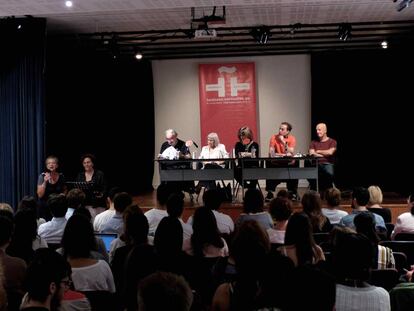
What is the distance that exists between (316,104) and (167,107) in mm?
3309

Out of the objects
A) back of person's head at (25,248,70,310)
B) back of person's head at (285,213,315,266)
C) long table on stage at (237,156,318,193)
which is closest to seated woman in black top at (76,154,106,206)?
long table on stage at (237,156,318,193)

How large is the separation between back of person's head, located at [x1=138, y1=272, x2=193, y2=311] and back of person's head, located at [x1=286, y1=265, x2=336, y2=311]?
1.25 ft

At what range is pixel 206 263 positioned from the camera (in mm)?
3250

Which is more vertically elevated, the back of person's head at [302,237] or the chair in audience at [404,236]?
the back of person's head at [302,237]

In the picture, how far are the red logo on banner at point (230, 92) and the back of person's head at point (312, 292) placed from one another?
9.47 meters

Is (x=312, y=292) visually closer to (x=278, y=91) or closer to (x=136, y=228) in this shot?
(x=136, y=228)

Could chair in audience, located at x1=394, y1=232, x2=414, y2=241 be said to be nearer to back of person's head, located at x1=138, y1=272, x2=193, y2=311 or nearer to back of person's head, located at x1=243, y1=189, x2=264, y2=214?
back of person's head, located at x1=243, y1=189, x2=264, y2=214

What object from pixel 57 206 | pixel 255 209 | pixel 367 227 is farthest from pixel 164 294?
pixel 255 209

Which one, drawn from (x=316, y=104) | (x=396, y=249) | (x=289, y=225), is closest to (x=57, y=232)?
(x=289, y=225)

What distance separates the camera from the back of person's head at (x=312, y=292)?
1747 millimetres

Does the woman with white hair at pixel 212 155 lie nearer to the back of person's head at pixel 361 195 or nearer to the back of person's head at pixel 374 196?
the back of person's head at pixel 374 196

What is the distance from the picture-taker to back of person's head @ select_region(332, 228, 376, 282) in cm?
229

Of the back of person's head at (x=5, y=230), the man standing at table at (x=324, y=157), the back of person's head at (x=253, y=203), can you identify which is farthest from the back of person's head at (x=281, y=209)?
the man standing at table at (x=324, y=157)

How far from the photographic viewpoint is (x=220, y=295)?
7.09 ft
